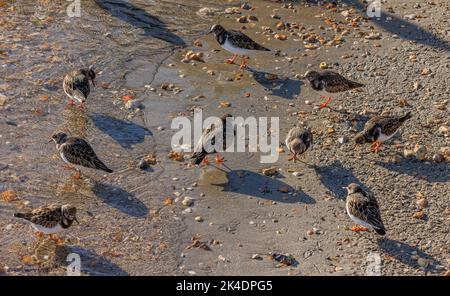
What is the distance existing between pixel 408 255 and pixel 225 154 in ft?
10.1

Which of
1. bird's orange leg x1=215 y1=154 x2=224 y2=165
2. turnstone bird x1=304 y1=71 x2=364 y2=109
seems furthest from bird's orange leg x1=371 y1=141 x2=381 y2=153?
bird's orange leg x1=215 y1=154 x2=224 y2=165

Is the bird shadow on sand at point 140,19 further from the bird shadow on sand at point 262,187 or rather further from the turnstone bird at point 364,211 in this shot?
the turnstone bird at point 364,211

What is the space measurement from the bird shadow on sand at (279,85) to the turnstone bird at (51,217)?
4.40 m

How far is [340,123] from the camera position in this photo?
33.8ft

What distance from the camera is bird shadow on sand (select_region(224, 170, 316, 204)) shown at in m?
8.82

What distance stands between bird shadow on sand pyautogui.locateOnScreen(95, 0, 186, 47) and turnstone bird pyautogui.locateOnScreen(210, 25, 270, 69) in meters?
0.96

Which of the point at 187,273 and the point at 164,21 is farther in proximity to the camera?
the point at 164,21

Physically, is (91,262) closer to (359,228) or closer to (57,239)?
(57,239)

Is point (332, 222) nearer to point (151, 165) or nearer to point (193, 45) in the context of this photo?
point (151, 165)

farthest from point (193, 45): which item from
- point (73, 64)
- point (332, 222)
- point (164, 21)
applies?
point (332, 222)

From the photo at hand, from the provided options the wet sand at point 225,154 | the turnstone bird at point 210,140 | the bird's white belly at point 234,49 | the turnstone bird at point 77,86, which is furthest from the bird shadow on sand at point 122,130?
the bird's white belly at point 234,49

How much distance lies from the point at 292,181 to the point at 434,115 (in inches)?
105

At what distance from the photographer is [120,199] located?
881cm

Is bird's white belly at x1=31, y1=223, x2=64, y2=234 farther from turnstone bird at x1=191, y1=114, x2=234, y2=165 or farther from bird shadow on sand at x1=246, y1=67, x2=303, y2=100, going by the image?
bird shadow on sand at x1=246, y1=67, x2=303, y2=100
